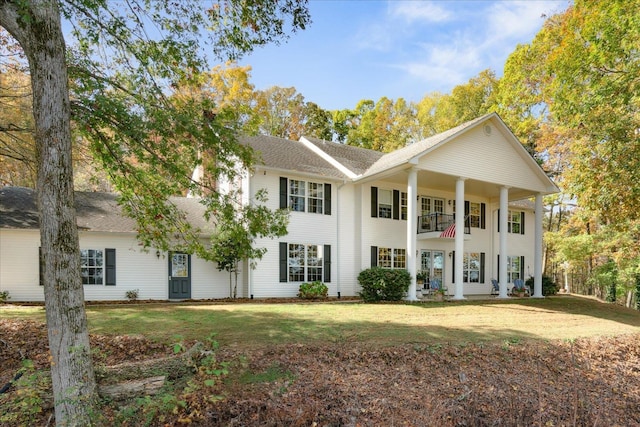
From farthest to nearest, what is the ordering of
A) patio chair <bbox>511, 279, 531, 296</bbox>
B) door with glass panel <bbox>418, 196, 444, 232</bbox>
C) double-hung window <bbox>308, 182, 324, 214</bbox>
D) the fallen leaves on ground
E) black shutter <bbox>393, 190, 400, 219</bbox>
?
patio chair <bbox>511, 279, 531, 296</bbox>
door with glass panel <bbox>418, 196, 444, 232</bbox>
black shutter <bbox>393, 190, 400, 219</bbox>
double-hung window <bbox>308, 182, 324, 214</bbox>
the fallen leaves on ground

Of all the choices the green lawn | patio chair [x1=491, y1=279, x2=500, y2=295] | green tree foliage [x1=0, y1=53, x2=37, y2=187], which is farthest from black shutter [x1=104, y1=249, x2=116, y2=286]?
patio chair [x1=491, y1=279, x2=500, y2=295]

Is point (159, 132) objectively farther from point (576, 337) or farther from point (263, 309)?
point (576, 337)

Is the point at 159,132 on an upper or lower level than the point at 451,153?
lower

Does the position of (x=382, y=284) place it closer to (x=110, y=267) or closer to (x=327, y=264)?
(x=327, y=264)

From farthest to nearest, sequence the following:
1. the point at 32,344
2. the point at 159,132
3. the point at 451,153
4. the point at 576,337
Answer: the point at 451,153
the point at 576,337
the point at 32,344
the point at 159,132

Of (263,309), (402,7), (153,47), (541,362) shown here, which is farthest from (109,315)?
(402,7)

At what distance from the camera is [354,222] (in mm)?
17156

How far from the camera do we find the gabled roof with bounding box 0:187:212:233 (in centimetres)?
1359

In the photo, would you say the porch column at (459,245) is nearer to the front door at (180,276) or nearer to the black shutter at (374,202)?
the black shutter at (374,202)

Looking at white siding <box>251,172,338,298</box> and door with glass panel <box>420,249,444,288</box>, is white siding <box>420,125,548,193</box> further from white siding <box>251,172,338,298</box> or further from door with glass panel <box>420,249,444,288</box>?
white siding <box>251,172,338,298</box>

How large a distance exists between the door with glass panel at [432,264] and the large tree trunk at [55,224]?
16.1 metres

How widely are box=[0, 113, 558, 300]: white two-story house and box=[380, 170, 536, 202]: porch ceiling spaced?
0.05m

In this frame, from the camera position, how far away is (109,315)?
32.2 feet

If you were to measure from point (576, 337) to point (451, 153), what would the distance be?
28.6ft
